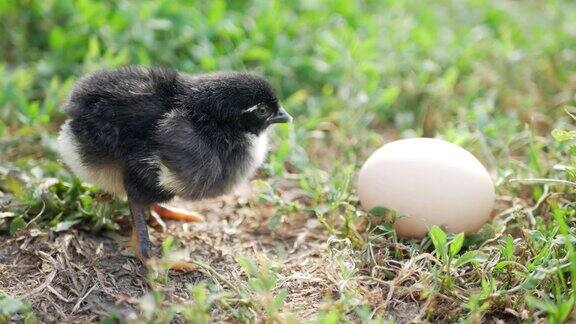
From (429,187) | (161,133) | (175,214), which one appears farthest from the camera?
(175,214)

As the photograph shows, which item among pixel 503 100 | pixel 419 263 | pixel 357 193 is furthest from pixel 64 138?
pixel 503 100

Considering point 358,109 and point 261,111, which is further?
point 358,109

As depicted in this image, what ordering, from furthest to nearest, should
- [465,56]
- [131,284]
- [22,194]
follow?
1. [465,56]
2. [22,194]
3. [131,284]

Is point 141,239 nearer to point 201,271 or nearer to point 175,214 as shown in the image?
point 201,271

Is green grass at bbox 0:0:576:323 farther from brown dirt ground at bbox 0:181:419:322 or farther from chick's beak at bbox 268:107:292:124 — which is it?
chick's beak at bbox 268:107:292:124

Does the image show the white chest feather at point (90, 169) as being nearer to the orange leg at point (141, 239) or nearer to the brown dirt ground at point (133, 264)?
the orange leg at point (141, 239)

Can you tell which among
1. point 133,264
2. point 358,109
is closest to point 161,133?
point 133,264

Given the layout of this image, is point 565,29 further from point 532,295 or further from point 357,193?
point 532,295
